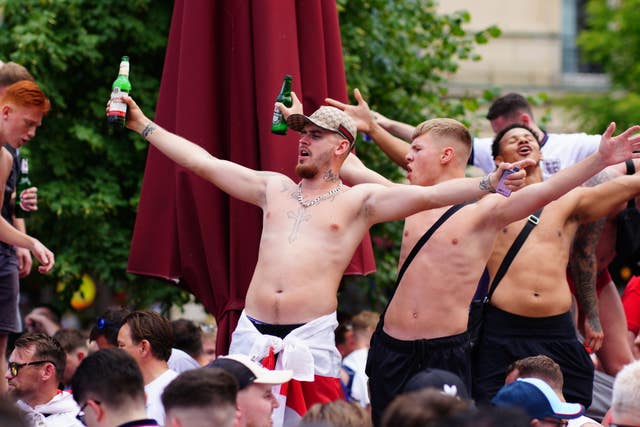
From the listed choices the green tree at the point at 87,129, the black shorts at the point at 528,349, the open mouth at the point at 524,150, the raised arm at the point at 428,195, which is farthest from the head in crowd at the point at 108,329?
the open mouth at the point at 524,150

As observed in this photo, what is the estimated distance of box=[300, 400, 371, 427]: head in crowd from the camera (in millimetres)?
4344

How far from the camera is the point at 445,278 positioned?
5902 millimetres

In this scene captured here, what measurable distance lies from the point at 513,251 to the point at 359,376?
2952 mm

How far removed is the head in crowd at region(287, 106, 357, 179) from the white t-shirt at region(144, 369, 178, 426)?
55.2 inches

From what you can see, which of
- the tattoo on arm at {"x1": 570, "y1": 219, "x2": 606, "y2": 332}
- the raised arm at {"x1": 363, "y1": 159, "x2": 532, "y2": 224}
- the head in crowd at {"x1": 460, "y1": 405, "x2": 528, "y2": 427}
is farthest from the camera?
the tattoo on arm at {"x1": 570, "y1": 219, "x2": 606, "y2": 332}

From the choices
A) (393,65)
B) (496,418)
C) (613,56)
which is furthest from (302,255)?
(613,56)

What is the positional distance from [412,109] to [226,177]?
4523 mm

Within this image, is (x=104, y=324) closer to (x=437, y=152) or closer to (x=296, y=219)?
(x=296, y=219)

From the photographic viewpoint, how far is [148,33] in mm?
9000

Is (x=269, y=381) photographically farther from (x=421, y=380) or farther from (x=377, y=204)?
(x=377, y=204)

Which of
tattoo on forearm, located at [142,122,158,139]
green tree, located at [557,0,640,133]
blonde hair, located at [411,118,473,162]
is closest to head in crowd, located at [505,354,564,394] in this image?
blonde hair, located at [411,118,473,162]

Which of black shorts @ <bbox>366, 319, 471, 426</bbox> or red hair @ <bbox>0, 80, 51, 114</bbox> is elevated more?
red hair @ <bbox>0, 80, 51, 114</bbox>

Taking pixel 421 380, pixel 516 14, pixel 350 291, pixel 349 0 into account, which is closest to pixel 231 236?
pixel 421 380

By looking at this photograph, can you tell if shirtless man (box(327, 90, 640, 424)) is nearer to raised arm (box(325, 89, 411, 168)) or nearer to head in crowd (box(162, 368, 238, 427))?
raised arm (box(325, 89, 411, 168))
